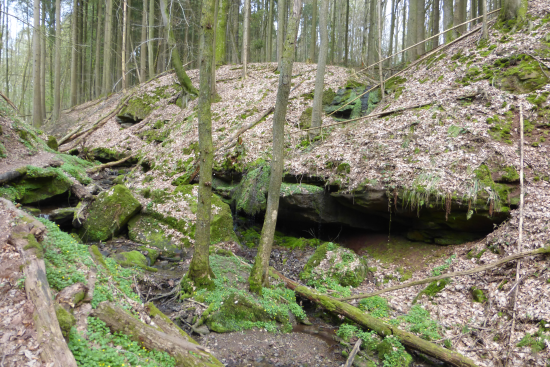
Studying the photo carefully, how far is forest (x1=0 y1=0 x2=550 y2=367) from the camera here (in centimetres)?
447

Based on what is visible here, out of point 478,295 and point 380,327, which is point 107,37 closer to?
point 380,327

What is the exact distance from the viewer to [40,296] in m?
3.71

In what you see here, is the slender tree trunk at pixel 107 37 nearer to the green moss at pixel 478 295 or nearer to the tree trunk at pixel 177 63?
the tree trunk at pixel 177 63

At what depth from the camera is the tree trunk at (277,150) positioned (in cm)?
620

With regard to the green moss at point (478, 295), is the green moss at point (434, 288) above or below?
below

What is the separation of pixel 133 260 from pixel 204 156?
142 inches

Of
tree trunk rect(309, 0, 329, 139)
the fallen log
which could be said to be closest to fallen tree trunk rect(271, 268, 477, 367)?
tree trunk rect(309, 0, 329, 139)

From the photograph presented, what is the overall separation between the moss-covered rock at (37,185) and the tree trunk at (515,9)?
52.1 ft

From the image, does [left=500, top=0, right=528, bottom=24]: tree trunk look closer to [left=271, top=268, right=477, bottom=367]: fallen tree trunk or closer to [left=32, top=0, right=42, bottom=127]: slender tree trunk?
[left=271, top=268, right=477, bottom=367]: fallen tree trunk

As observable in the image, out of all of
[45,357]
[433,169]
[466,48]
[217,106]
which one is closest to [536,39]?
[466,48]

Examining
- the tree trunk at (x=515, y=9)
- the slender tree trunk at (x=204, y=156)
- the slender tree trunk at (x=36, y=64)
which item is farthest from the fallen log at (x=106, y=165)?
the tree trunk at (x=515, y=9)

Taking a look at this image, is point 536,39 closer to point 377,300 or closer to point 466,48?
point 466,48

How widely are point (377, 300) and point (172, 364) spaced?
4.55 meters

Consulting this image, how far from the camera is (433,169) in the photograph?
7.69 meters
